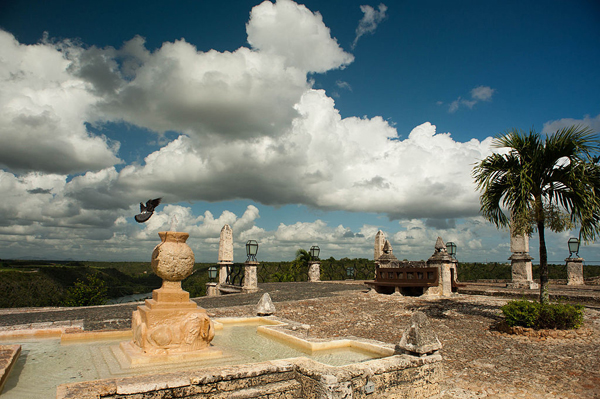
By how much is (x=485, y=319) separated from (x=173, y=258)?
26.5 feet

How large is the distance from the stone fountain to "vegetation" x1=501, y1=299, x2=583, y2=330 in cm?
658

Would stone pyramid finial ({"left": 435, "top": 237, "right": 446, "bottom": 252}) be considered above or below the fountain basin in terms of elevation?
above

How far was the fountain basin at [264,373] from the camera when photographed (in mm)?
3582

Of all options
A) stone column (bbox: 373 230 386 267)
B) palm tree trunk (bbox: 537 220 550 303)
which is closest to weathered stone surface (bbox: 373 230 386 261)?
stone column (bbox: 373 230 386 267)

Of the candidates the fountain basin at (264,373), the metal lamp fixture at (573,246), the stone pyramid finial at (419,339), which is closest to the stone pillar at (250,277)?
the fountain basin at (264,373)

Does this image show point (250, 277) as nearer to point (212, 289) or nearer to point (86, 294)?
point (212, 289)

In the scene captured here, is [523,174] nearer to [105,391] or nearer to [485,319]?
[485,319]

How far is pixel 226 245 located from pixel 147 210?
13.5 meters

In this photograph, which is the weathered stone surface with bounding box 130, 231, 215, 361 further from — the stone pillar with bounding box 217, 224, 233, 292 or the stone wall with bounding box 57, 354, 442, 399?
the stone pillar with bounding box 217, 224, 233, 292

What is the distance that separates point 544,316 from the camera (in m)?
7.65

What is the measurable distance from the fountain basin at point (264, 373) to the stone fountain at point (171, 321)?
0.59 feet

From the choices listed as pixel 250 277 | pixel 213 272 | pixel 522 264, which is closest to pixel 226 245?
pixel 213 272

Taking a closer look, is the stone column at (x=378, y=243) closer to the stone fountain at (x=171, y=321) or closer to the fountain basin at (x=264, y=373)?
the fountain basin at (x=264, y=373)

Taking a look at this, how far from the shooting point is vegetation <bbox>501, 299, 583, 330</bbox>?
24.6ft
